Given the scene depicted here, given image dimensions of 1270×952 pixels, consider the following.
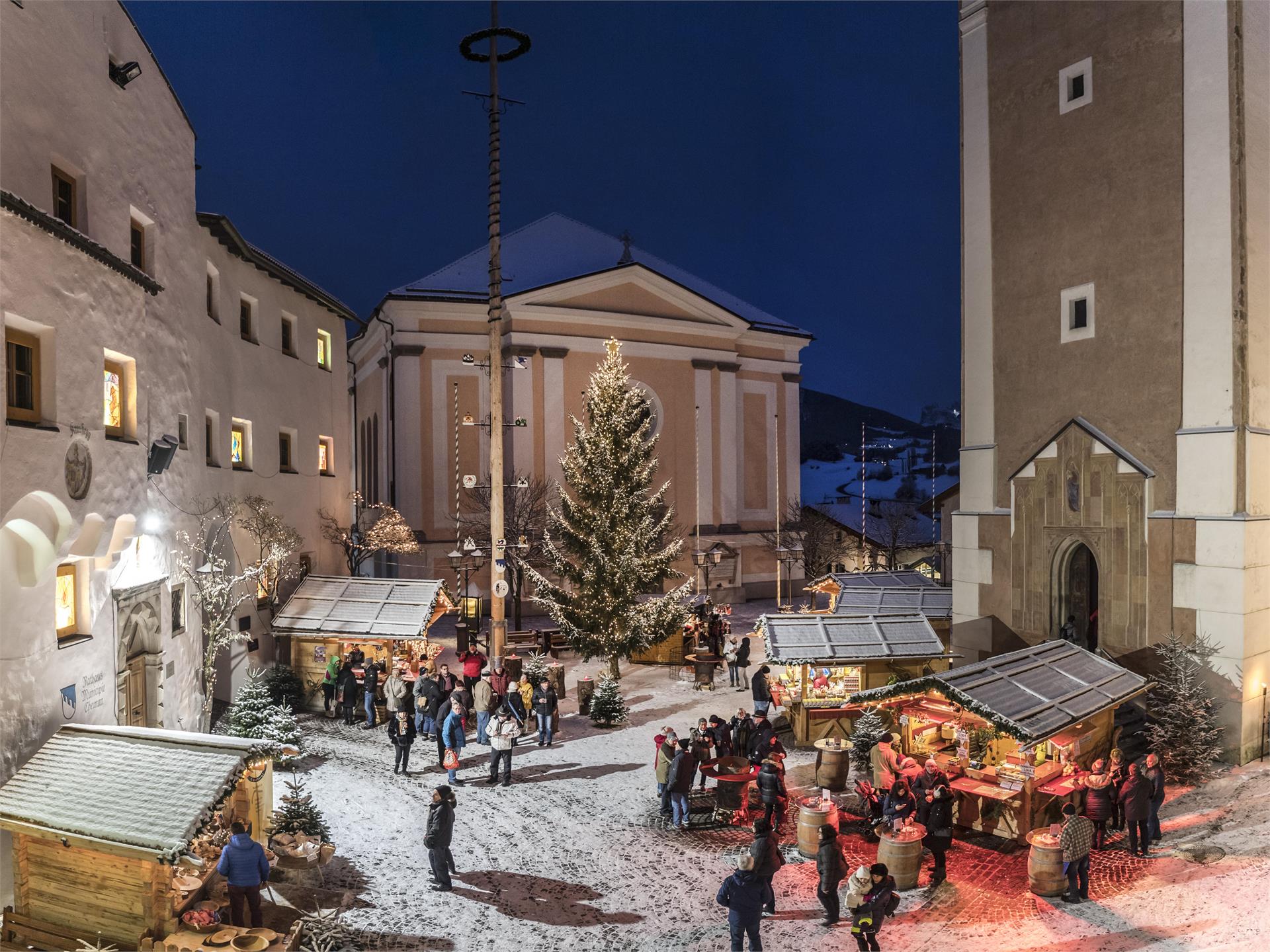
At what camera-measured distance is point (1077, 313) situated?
19812mm

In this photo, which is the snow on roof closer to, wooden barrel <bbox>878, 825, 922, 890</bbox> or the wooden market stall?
the wooden market stall

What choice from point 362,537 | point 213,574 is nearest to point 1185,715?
point 213,574

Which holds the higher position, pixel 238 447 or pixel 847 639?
pixel 238 447

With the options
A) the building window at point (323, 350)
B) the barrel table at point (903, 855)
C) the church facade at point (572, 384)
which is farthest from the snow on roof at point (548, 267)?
the barrel table at point (903, 855)

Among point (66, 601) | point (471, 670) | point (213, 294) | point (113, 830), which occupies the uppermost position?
point (213, 294)

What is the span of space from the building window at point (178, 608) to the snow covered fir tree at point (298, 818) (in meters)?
4.92

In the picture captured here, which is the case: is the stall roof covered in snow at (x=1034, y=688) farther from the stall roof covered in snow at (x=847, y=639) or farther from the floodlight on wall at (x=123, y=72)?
the floodlight on wall at (x=123, y=72)

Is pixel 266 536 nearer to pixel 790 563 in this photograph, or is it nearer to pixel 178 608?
pixel 178 608

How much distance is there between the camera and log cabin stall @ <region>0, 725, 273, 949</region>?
30.2ft

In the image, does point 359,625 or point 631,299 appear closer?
point 359,625

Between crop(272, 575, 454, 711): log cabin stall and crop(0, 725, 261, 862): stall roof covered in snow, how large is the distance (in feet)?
32.1

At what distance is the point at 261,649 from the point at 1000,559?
18.9 m

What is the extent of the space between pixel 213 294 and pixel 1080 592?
21.0 m

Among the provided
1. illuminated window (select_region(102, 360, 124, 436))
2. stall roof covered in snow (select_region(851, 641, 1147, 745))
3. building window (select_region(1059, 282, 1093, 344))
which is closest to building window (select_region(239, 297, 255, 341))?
illuminated window (select_region(102, 360, 124, 436))
